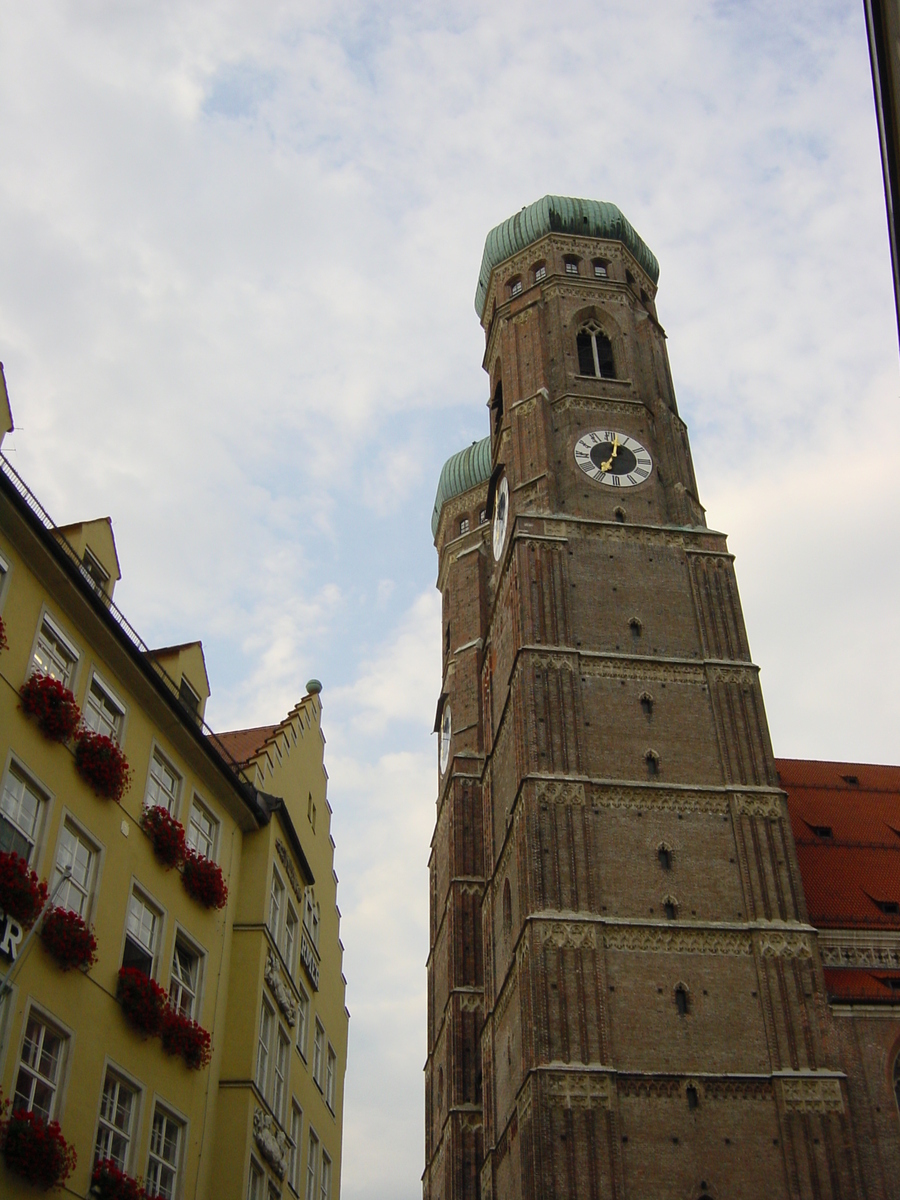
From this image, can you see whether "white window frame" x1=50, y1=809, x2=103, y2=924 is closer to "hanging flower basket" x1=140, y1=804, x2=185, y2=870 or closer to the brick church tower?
"hanging flower basket" x1=140, y1=804, x2=185, y2=870

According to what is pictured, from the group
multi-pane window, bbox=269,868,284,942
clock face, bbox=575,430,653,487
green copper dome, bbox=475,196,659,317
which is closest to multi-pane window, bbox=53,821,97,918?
multi-pane window, bbox=269,868,284,942

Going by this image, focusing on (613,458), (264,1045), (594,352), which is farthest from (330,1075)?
(594,352)

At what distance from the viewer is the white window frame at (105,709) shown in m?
15.8

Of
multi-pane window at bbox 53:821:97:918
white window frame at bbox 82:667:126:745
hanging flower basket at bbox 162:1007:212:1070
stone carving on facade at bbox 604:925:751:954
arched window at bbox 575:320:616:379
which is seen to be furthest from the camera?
arched window at bbox 575:320:616:379

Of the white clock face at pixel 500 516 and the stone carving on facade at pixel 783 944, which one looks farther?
the white clock face at pixel 500 516

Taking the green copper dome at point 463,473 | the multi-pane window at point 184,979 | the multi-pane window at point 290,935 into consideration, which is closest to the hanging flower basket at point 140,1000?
the multi-pane window at point 184,979

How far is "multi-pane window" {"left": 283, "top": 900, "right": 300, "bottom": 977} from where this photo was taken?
67.3 ft

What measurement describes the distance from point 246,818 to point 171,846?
2796 millimetres

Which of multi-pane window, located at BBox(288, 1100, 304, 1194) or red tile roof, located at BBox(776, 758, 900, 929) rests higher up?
red tile roof, located at BBox(776, 758, 900, 929)

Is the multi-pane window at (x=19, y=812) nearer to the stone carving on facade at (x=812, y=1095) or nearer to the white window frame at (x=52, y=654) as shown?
the white window frame at (x=52, y=654)

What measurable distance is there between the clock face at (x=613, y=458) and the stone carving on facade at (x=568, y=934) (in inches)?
516

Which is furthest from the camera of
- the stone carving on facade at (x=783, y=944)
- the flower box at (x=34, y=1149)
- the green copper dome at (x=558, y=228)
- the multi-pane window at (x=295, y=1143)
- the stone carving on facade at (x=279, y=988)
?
the green copper dome at (x=558, y=228)

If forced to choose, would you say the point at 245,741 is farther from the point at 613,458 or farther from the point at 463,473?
the point at 463,473

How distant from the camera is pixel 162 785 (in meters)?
17.3
